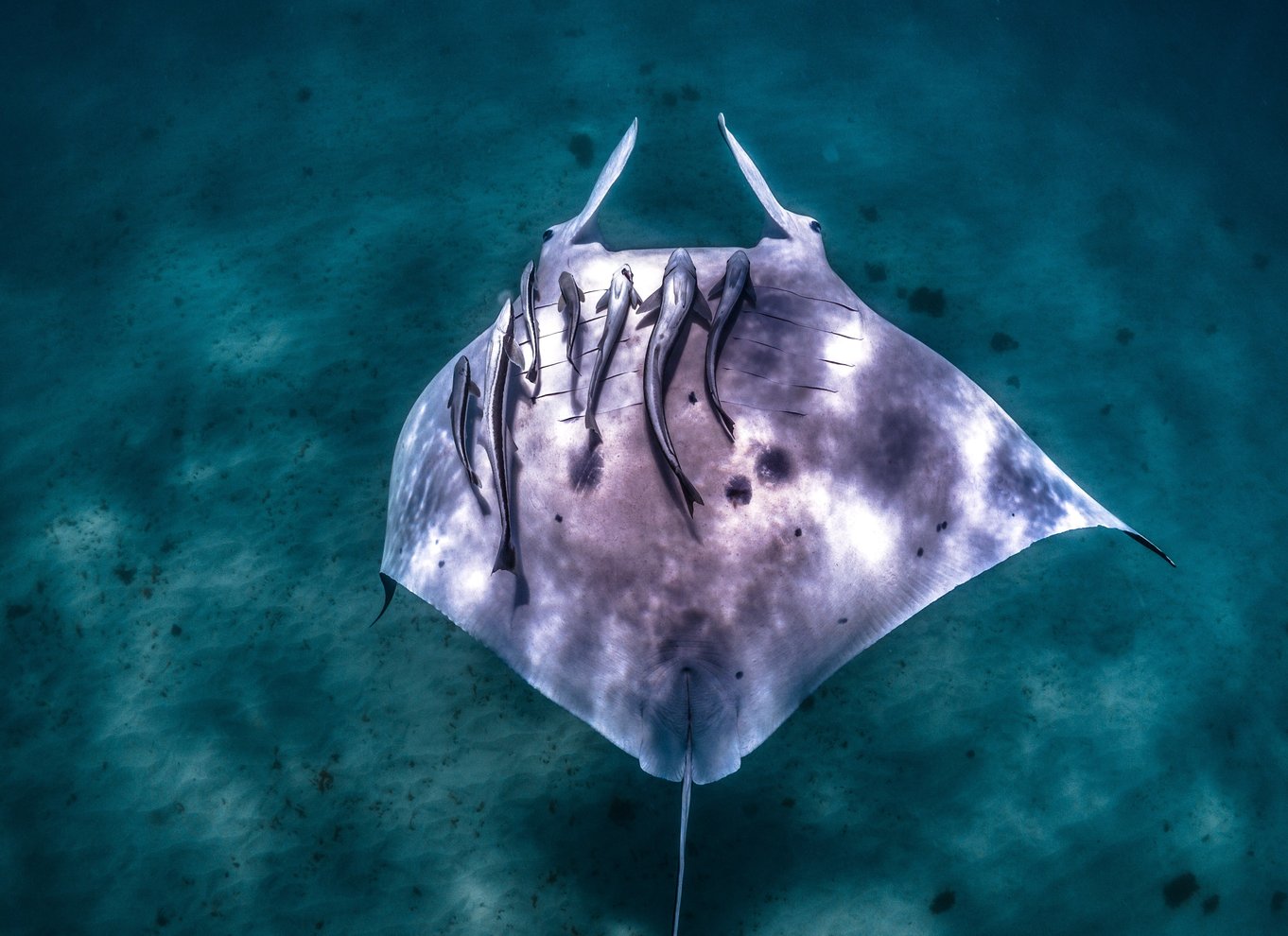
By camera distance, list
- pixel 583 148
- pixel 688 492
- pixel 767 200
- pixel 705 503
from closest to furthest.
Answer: pixel 688 492, pixel 705 503, pixel 767 200, pixel 583 148

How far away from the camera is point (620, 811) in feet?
15.2

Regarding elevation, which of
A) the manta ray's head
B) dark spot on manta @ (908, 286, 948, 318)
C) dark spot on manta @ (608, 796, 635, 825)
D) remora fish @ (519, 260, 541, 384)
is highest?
the manta ray's head

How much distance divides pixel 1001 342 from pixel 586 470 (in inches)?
209

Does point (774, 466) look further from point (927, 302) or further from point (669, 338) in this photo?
point (927, 302)

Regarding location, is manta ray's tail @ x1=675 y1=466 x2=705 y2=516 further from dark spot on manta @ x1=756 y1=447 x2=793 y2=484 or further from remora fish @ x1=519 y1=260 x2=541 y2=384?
remora fish @ x1=519 y1=260 x2=541 y2=384

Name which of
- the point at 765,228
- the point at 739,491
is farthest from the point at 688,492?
the point at 765,228

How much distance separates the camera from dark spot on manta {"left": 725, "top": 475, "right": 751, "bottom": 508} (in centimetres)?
301

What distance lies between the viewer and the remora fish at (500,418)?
9.35ft

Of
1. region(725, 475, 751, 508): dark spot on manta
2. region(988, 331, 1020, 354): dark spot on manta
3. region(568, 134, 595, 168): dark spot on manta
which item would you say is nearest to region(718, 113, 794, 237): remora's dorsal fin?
region(725, 475, 751, 508): dark spot on manta

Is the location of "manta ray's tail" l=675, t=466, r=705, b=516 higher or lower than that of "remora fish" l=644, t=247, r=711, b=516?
lower

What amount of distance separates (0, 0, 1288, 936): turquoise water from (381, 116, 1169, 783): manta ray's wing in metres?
2.05

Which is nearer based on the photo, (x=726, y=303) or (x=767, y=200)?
(x=726, y=303)

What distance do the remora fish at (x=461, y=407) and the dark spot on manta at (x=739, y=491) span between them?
1157mm

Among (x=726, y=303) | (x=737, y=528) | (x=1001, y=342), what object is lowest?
(x=1001, y=342)
